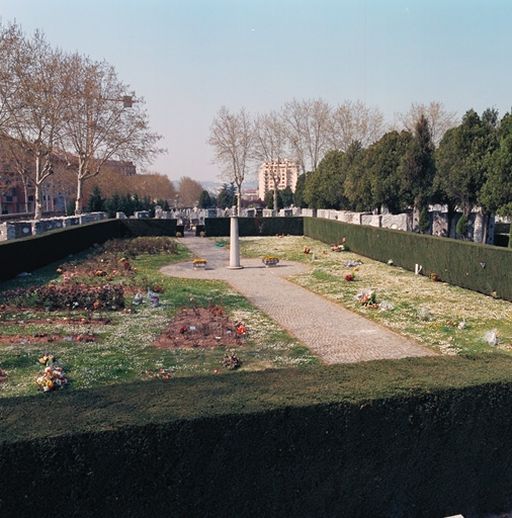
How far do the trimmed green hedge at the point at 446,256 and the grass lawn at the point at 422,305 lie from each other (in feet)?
1.37

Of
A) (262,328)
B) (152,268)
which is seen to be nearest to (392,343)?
(262,328)

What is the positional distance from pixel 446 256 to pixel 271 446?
1482 centimetres

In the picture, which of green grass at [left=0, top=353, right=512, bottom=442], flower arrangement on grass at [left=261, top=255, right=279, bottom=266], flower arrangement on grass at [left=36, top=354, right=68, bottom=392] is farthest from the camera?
flower arrangement on grass at [left=261, top=255, right=279, bottom=266]

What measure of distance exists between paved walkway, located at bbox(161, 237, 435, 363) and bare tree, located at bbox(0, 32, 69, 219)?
537 inches

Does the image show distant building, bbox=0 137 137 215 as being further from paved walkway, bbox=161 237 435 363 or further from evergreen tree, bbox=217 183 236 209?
evergreen tree, bbox=217 183 236 209

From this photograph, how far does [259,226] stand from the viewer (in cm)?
3891

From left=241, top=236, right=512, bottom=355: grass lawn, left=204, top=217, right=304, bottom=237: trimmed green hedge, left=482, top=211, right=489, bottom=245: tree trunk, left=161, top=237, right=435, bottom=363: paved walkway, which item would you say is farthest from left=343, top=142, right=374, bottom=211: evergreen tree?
left=161, top=237, right=435, bottom=363: paved walkway

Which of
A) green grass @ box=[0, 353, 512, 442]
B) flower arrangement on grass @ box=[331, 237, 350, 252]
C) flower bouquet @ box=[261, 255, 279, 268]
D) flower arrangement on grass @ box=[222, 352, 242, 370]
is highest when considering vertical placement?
green grass @ box=[0, 353, 512, 442]

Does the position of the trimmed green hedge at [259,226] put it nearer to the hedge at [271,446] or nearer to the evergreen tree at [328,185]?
the evergreen tree at [328,185]

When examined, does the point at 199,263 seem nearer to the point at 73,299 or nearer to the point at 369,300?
the point at 73,299

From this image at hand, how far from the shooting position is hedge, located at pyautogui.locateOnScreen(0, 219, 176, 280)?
16.8 meters

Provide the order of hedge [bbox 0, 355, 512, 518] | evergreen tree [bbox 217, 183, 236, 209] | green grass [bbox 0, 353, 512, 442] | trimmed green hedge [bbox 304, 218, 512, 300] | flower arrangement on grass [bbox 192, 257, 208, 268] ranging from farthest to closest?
evergreen tree [bbox 217, 183, 236, 209] → flower arrangement on grass [bbox 192, 257, 208, 268] → trimmed green hedge [bbox 304, 218, 512, 300] → green grass [bbox 0, 353, 512, 442] → hedge [bbox 0, 355, 512, 518]

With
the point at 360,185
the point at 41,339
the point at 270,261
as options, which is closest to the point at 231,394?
the point at 41,339

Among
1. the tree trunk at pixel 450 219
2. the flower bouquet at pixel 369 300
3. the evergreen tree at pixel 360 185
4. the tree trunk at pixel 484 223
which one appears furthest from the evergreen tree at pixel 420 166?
the flower bouquet at pixel 369 300
